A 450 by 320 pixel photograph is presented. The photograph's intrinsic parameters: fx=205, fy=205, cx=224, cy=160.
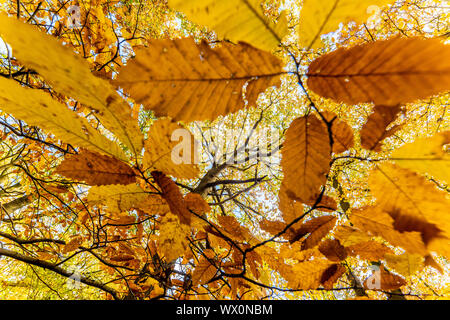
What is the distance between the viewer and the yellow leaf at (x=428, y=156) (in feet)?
0.71

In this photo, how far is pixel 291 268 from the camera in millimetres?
457

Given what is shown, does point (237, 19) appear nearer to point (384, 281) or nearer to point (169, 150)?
point (169, 150)

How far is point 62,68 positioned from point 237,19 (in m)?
0.14

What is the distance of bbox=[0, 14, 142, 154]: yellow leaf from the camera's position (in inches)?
5.6

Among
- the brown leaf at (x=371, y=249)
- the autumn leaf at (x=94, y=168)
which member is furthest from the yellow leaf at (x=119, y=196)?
the brown leaf at (x=371, y=249)

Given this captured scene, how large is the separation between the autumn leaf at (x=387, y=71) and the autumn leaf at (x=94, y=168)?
24 centimetres

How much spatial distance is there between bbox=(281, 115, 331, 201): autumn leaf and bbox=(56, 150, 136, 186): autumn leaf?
0.20 m

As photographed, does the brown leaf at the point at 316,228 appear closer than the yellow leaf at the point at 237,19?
No

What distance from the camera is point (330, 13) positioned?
159mm

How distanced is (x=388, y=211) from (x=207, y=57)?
0.25 m

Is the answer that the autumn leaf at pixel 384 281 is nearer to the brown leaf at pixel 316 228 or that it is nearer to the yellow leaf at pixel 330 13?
the brown leaf at pixel 316 228

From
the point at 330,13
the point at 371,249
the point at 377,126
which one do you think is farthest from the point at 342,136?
the point at 371,249
